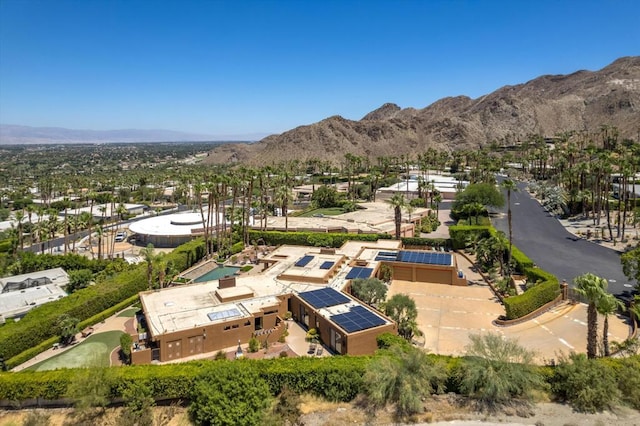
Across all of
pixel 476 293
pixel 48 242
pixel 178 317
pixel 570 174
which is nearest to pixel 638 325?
pixel 476 293

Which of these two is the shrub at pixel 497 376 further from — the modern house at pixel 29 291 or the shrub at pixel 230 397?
the modern house at pixel 29 291

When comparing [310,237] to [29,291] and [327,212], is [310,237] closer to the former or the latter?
[327,212]

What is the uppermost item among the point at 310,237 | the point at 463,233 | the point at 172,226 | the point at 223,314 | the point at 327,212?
the point at 463,233

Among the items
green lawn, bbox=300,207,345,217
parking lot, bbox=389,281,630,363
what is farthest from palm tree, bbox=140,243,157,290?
green lawn, bbox=300,207,345,217

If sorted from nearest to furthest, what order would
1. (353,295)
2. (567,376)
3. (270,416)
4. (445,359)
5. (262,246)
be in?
(270,416), (567,376), (445,359), (353,295), (262,246)

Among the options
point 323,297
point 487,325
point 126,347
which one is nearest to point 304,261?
point 323,297

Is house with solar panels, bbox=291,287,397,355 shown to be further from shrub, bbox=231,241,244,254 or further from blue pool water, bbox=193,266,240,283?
shrub, bbox=231,241,244,254

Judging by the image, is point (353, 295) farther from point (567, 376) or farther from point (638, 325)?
point (638, 325)
